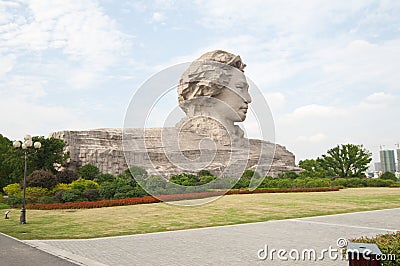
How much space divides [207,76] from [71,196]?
88.0 ft

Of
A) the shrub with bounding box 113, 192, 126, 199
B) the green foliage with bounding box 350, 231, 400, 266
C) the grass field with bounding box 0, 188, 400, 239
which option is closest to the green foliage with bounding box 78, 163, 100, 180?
the shrub with bounding box 113, 192, 126, 199

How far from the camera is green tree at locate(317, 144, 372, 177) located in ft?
124

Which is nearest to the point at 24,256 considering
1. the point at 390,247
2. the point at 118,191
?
the point at 390,247

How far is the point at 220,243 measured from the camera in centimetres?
827

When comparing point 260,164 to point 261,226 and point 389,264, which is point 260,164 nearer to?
point 261,226

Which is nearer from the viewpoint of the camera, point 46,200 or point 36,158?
point 46,200

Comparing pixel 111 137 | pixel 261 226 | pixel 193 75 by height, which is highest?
pixel 193 75

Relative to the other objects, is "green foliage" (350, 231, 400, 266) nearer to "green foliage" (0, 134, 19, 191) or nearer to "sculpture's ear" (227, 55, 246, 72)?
"green foliage" (0, 134, 19, 191)

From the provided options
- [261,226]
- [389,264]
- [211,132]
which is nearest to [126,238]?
[261,226]

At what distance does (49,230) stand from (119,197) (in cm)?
970

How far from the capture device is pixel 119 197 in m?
20.6

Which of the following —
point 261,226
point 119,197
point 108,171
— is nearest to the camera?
point 261,226

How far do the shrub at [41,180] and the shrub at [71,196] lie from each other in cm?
256

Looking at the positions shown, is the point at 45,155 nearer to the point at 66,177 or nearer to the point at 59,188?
the point at 66,177
